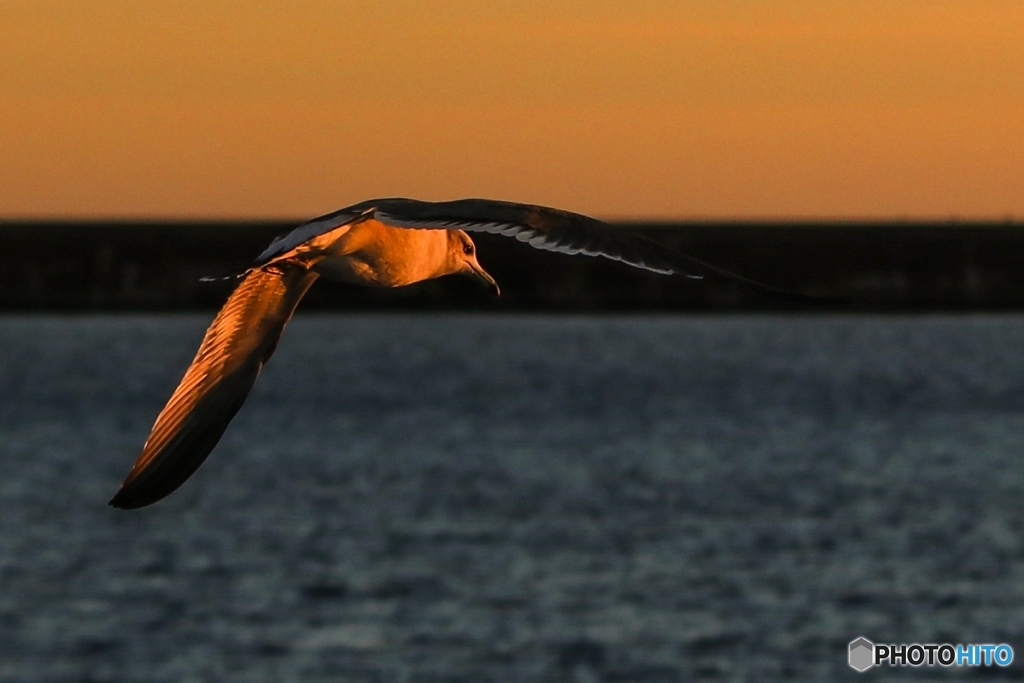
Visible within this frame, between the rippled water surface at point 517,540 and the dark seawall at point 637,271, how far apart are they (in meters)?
5.26

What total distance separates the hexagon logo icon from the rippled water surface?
0.25 meters

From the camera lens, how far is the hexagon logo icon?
109 feet

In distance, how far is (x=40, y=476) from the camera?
59.5 metres

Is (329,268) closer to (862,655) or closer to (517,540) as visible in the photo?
(862,655)

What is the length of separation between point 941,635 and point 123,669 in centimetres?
1430

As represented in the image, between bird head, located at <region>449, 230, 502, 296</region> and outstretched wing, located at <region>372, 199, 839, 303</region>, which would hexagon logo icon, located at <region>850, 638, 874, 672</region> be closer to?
bird head, located at <region>449, 230, 502, 296</region>

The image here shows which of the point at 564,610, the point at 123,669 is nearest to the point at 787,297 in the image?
the point at 123,669

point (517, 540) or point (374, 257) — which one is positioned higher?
point (374, 257)

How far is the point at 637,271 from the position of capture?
282 feet

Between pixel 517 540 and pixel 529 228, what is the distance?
3698cm

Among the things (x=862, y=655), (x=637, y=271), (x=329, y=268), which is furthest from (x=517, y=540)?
(x=637, y=271)

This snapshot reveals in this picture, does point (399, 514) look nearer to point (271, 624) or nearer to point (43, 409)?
point (271, 624)

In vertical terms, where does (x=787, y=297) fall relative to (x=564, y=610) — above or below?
above

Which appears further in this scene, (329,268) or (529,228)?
(329,268)
